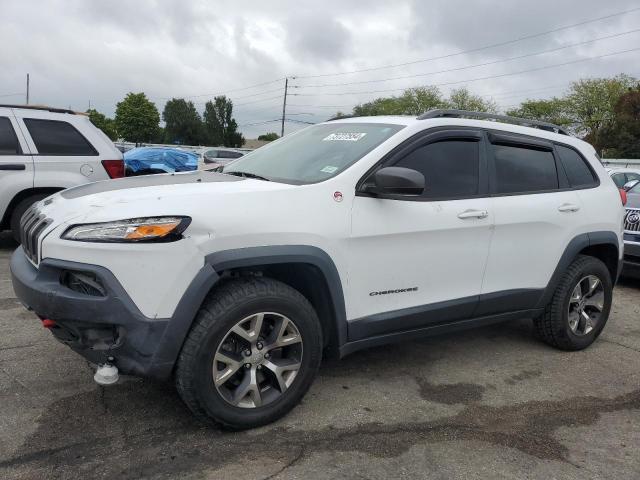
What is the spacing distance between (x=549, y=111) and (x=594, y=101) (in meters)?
5.69

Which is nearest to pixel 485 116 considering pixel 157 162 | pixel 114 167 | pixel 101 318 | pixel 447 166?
pixel 447 166

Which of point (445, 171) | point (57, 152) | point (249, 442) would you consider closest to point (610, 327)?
point (445, 171)

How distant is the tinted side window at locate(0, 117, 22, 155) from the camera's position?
6.78 metres

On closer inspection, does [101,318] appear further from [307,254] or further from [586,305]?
[586,305]

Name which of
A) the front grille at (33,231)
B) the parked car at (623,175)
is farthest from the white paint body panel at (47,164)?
the parked car at (623,175)

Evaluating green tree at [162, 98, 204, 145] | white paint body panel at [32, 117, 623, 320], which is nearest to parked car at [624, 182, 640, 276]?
white paint body panel at [32, 117, 623, 320]

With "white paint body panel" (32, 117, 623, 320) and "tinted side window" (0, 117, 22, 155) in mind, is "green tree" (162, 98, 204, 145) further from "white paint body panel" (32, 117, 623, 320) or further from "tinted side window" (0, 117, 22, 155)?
"white paint body panel" (32, 117, 623, 320)

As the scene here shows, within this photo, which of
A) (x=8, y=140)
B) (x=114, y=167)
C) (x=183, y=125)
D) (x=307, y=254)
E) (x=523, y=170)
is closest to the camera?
(x=307, y=254)

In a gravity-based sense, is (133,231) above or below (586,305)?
above

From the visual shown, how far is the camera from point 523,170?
13.5 ft

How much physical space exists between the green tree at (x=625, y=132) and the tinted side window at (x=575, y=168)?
45.1 meters

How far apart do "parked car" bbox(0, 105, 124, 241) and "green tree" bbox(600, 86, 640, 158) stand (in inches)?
1791

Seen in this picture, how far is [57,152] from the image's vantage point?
276 inches

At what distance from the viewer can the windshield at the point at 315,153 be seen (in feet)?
11.0
